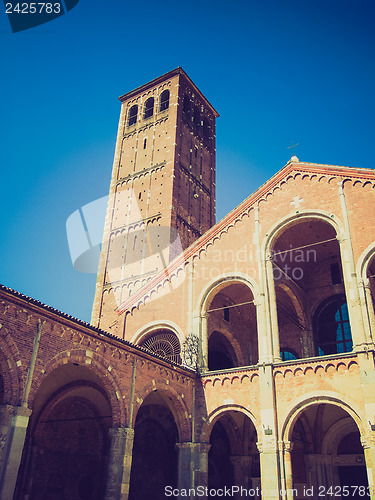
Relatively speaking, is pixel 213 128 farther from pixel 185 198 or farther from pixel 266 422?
pixel 266 422

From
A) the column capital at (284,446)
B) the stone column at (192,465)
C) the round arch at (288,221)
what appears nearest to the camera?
the column capital at (284,446)

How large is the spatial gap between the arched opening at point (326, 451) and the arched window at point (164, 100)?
23599 mm

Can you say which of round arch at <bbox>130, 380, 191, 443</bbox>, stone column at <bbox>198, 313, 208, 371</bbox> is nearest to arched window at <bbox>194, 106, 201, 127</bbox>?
stone column at <bbox>198, 313, 208, 371</bbox>

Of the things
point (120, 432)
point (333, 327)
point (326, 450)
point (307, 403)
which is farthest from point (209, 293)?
point (326, 450)

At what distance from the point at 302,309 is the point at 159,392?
785 centimetres

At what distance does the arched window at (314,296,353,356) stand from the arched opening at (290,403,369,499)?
2645mm

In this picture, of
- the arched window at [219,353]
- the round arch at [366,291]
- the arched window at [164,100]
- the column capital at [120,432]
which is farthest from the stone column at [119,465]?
the arched window at [164,100]

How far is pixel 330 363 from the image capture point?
1439 centimetres

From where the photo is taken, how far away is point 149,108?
34.2 metres

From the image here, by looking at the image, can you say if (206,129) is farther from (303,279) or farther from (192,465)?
(192,465)

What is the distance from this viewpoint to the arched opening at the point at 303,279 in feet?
62.0

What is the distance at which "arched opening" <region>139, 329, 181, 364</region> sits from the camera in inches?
730

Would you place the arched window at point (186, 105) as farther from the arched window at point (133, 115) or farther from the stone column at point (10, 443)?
the stone column at point (10, 443)

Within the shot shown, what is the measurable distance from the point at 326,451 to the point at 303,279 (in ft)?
24.6
